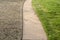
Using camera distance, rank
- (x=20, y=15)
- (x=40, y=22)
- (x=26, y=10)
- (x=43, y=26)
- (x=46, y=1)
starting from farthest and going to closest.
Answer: (x=46, y=1)
(x=26, y=10)
(x=20, y=15)
(x=40, y=22)
(x=43, y=26)

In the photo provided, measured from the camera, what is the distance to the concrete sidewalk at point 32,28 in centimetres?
564

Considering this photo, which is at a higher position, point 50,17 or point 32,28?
point 50,17

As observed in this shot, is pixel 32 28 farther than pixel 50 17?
No

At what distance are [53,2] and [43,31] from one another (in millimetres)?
2956

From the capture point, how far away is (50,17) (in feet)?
23.0

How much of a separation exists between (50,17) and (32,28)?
101 cm

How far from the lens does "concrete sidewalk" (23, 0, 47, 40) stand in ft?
18.5

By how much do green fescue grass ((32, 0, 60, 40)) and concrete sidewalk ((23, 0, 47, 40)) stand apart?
6.2 inches

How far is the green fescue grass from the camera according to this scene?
5.67 meters

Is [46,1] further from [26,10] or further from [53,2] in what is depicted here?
[26,10]

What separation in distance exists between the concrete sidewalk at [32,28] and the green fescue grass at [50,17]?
0.52 feet

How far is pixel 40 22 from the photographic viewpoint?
6828mm

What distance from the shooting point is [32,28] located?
6.31m

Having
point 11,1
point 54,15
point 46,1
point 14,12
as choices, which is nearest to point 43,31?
point 54,15
